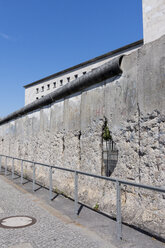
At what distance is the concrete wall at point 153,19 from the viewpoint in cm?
1339

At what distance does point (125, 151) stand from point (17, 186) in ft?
14.6

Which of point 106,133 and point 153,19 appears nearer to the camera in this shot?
point 106,133

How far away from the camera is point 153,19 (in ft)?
45.7

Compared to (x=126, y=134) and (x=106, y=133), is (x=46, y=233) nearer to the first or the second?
(x=126, y=134)

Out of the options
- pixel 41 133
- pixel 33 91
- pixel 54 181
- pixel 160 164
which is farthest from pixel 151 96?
pixel 33 91

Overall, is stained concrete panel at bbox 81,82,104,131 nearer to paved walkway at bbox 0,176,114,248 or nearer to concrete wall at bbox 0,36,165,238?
concrete wall at bbox 0,36,165,238

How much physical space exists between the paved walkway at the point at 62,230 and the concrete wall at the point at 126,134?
313 mm

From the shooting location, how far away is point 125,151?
14.1ft

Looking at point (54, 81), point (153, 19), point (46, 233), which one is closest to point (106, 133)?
point (46, 233)

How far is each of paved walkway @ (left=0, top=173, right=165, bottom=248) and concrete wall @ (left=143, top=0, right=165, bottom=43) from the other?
11.7 meters

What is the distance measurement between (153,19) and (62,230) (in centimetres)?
1347

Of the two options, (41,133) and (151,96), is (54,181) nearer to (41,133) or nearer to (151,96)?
(41,133)

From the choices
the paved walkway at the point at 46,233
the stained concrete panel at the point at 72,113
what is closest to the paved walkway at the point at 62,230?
the paved walkway at the point at 46,233

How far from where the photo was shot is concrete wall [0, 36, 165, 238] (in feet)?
12.0
